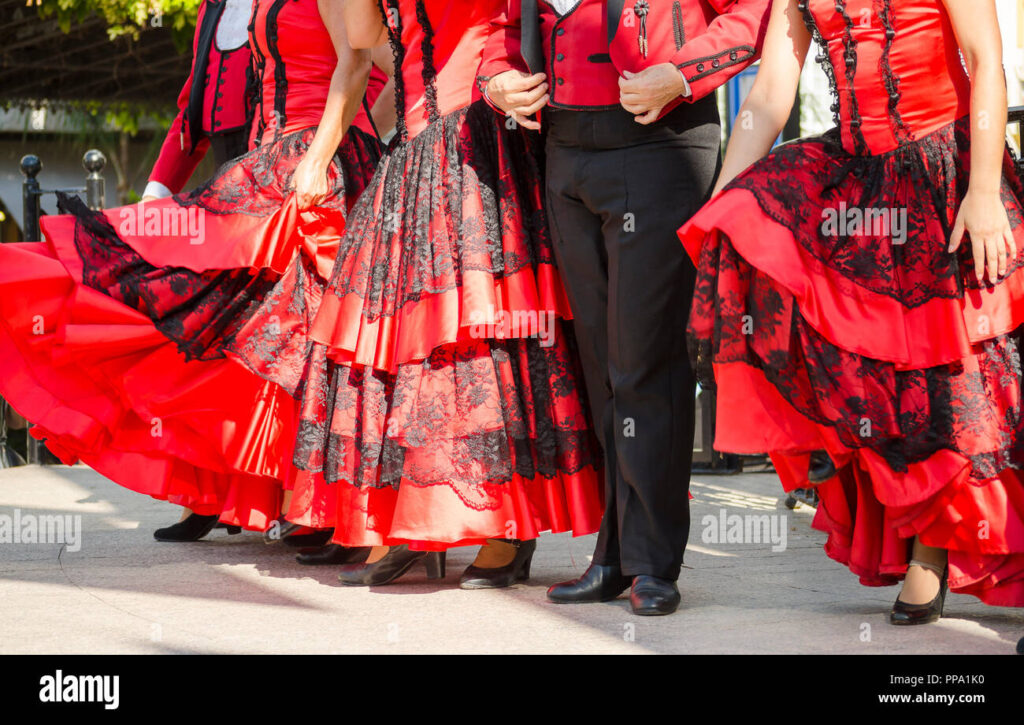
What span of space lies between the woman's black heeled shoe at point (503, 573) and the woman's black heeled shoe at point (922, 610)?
3.61 feet

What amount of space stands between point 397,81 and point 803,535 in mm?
2181

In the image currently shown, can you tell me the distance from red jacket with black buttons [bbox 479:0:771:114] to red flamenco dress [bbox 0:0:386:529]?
3.60 ft

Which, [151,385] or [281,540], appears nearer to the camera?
[151,385]

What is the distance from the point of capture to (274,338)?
150 inches

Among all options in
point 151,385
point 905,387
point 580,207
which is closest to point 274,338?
point 151,385

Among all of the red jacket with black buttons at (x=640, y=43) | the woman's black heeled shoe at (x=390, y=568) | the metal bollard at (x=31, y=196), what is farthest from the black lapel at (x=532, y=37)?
the metal bollard at (x=31, y=196)

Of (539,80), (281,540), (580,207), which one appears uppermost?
(539,80)

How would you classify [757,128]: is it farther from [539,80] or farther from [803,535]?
[803,535]

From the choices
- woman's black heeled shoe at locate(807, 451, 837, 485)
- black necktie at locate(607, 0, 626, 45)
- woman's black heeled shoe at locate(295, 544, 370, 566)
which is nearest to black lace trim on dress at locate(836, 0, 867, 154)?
black necktie at locate(607, 0, 626, 45)

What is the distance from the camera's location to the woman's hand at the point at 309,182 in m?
3.82

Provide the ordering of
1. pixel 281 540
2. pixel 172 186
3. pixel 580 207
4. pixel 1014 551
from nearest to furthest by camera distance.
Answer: pixel 1014 551, pixel 580 207, pixel 281 540, pixel 172 186

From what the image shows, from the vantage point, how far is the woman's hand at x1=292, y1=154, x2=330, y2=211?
12.5 ft
